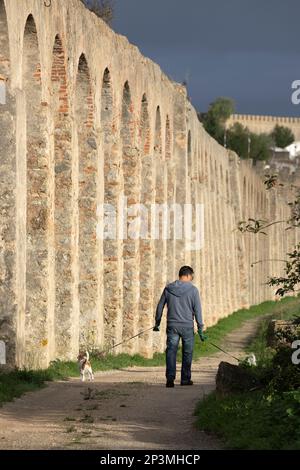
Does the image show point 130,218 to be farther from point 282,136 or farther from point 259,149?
point 282,136

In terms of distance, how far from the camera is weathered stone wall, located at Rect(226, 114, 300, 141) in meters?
148

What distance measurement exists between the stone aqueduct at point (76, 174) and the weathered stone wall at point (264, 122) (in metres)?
108

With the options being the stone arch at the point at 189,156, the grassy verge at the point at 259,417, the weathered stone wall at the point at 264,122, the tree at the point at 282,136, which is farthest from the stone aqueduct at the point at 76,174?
the tree at the point at 282,136

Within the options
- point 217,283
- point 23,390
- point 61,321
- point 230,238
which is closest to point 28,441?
point 23,390

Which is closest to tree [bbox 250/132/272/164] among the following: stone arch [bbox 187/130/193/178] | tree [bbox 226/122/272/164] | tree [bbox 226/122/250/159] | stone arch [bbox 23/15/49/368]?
tree [bbox 226/122/272/164]

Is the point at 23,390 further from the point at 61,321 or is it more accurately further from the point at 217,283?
the point at 217,283

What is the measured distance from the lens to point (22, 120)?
19969 millimetres

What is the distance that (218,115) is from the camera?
13788cm

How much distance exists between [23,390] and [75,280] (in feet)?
21.0

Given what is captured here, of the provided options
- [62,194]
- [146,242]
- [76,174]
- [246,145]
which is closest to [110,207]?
[76,174]

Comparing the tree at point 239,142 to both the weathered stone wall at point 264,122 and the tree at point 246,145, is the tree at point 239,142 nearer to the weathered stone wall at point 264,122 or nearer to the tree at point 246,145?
the tree at point 246,145

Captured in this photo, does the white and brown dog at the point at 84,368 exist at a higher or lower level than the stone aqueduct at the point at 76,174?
lower

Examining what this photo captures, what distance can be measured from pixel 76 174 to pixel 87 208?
177 cm

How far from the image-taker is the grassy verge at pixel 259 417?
12.4 m
